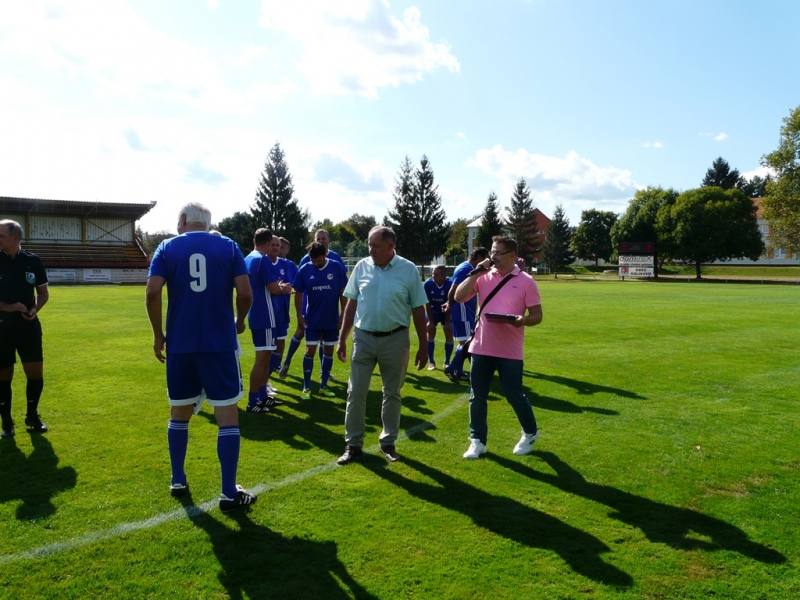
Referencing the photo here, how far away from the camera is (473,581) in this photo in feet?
10.9

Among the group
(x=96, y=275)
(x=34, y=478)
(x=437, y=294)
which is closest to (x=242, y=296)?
(x=34, y=478)

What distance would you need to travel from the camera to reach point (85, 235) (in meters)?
54.6

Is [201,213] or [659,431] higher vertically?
[201,213]

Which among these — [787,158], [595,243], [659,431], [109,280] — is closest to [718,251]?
[787,158]

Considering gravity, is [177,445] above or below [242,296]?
below

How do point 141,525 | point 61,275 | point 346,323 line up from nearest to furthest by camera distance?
point 141,525 → point 346,323 → point 61,275

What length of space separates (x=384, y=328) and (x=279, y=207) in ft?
220

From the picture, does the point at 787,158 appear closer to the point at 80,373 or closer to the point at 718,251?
the point at 718,251

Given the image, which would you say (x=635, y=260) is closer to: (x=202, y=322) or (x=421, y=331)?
(x=421, y=331)

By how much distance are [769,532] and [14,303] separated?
22.4ft

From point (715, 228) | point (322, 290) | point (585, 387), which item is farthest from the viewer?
point (715, 228)

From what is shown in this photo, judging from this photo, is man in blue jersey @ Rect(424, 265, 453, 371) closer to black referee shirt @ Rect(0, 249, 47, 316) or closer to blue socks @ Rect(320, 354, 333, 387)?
blue socks @ Rect(320, 354, 333, 387)

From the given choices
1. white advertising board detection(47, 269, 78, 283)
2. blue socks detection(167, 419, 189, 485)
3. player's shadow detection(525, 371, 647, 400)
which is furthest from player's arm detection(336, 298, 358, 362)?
white advertising board detection(47, 269, 78, 283)

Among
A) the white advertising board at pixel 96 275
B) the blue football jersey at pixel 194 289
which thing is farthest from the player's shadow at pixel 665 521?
the white advertising board at pixel 96 275
